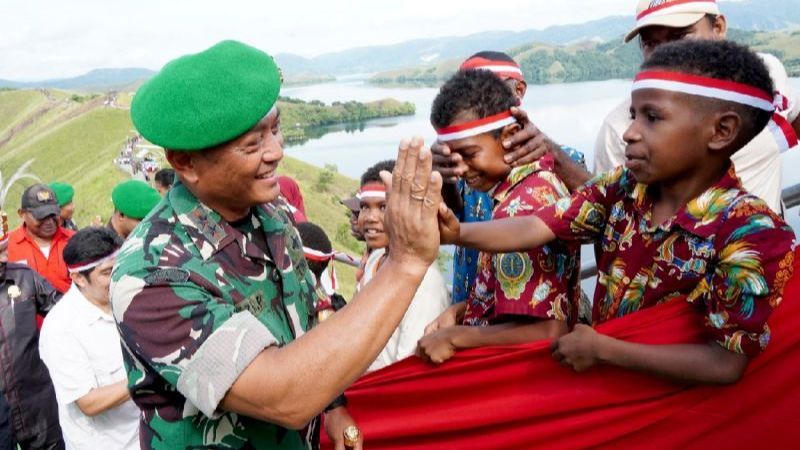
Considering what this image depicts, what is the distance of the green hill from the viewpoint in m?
43.6

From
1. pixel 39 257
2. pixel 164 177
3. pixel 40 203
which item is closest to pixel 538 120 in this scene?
pixel 164 177

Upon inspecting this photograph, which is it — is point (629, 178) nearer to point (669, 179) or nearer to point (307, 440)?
point (669, 179)

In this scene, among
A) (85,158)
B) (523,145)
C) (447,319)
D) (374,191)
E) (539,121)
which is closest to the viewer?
(523,145)

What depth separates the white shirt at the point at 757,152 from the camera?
2676mm

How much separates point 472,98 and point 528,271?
0.72 metres

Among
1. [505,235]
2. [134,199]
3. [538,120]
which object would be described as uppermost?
[505,235]

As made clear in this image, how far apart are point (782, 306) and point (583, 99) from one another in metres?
62.7

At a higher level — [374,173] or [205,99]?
[205,99]

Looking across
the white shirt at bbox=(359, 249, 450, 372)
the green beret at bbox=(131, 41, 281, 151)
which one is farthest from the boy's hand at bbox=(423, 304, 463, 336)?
the green beret at bbox=(131, 41, 281, 151)

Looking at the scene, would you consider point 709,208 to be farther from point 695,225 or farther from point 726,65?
point 726,65

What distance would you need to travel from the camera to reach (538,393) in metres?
2.30

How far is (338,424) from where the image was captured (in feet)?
7.98

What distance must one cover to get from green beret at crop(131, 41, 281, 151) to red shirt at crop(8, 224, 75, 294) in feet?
17.4

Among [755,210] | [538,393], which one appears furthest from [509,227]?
[755,210]
